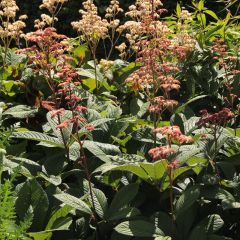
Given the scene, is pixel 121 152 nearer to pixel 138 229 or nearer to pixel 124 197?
pixel 124 197

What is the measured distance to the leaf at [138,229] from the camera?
6.82 feet

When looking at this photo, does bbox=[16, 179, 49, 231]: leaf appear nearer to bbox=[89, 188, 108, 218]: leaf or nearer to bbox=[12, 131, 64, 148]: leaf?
bbox=[89, 188, 108, 218]: leaf

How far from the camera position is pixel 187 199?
2.16m

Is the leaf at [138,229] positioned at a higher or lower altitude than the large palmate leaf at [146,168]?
lower

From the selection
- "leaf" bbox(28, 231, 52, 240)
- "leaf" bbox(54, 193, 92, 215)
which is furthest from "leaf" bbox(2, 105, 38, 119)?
"leaf" bbox(28, 231, 52, 240)

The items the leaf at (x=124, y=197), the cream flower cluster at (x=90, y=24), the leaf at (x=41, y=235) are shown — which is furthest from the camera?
the cream flower cluster at (x=90, y=24)

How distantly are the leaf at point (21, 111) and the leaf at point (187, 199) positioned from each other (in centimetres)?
104

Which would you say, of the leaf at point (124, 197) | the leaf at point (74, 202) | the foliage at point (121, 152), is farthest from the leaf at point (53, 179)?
the leaf at point (124, 197)

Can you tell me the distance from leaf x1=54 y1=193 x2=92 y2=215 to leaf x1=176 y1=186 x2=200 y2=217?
1.13 ft

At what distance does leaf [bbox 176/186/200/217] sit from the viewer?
7.02 feet

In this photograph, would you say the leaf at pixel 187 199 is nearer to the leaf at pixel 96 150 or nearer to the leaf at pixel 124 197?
the leaf at pixel 124 197

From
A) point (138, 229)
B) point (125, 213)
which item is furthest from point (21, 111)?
point (138, 229)

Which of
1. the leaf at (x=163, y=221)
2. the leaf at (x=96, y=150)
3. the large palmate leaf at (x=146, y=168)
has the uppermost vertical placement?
the large palmate leaf at (x=146, y=168)

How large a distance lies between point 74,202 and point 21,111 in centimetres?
90
